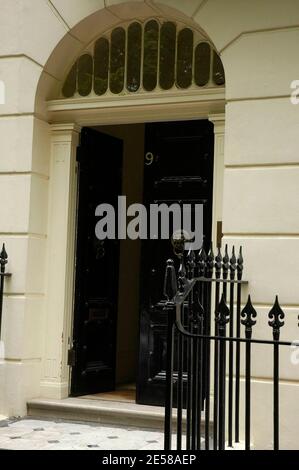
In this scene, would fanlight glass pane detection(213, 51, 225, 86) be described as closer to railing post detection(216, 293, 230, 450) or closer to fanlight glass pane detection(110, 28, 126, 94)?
fanlight glass pane detection(110, 28, 126, 94)

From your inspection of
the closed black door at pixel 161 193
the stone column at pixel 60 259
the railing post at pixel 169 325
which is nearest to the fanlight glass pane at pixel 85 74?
the stone column at pixel 60 259

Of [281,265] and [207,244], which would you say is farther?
[207,244]

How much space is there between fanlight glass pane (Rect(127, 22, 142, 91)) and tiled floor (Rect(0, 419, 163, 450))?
3.42 meters

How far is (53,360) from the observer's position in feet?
23.6

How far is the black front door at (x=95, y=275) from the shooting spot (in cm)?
739

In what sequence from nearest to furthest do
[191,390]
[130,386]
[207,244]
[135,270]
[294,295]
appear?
[191,390], [294,295], [207,244], [130,386], [135,270]

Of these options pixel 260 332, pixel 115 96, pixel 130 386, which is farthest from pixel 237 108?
pixel 130 386

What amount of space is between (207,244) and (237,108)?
58.3 inches

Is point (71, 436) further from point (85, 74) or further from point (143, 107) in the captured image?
point (85, 74)

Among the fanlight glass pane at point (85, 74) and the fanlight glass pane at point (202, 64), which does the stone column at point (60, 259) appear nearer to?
the fanlight glass pane at point (85, 74)

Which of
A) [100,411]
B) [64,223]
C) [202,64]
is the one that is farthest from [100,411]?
[202,64]

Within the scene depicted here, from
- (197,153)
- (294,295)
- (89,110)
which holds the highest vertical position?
(89,110)

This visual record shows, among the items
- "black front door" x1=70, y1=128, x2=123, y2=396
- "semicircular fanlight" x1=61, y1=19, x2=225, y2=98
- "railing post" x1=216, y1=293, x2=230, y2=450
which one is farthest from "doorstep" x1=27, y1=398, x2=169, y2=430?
"semicircular fanlight" x1=61, y1=19, x2=225, y2=98
